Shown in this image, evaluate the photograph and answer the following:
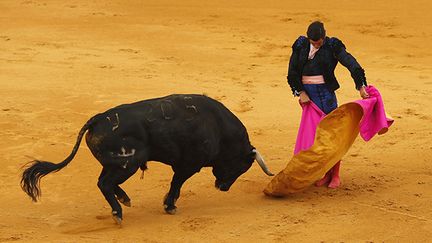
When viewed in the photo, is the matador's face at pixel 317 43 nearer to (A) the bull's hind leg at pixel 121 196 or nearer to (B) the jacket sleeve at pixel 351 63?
(B) the jacket sleeve at pixel 351 63

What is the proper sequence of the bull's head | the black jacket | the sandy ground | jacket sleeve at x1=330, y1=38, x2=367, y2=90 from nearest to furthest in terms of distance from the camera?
the sandy ground < jacket sleeve at x1=330, y1=38, x2=367, y2=90 < the black jacket < the bull's head

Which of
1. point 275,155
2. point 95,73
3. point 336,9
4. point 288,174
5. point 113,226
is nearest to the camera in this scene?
point 113,226

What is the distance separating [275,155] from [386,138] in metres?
1.50

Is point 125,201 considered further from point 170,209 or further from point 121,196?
point 170,209

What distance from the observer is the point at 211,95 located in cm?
1220

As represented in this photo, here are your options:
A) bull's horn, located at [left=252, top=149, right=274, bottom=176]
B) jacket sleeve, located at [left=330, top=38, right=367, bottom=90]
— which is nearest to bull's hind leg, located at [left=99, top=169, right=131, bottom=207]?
bull's horn, located at [left=252, top=149, right=274, bottom=176]

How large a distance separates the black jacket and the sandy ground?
3.49 feet

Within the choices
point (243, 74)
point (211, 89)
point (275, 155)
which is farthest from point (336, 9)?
point (275, 155)

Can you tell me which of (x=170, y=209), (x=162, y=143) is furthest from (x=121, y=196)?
(x=162, y=143)

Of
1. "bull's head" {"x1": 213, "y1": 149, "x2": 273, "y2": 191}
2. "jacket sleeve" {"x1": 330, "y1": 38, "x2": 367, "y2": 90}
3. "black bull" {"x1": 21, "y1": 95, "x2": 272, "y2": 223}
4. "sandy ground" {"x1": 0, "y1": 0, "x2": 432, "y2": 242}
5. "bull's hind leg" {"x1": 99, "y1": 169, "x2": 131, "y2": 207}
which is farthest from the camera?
"bull's head" {"x1": 213, "y1": 149, "x2": 273, "y2": 191}

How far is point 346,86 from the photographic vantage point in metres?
12.8

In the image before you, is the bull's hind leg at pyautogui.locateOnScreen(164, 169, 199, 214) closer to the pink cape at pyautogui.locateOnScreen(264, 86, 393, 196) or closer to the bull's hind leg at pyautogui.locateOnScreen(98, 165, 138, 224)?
the bull's hind leg at pyautogui.locateOnScreen(98, 165, 138, 224)

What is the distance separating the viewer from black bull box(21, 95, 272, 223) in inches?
279

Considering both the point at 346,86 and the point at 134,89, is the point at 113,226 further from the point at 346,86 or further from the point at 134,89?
the point at 346,86
